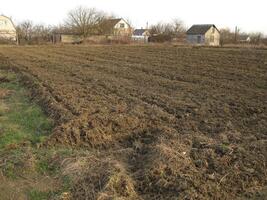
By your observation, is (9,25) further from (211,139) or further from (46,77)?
(211,139)

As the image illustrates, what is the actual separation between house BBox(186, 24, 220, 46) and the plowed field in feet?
179

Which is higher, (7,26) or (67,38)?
(7,26)

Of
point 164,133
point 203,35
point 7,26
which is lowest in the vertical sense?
point 164,133

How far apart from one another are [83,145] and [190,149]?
2.09 meters

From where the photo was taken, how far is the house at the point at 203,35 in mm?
67481

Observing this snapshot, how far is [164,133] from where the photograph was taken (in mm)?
7348

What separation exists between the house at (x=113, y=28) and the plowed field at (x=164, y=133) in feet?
177

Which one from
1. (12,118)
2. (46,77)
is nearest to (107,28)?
(46,77)

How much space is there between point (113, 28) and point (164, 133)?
211ft

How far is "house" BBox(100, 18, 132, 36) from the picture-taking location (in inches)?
2653

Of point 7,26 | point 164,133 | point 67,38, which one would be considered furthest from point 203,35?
point 164,133

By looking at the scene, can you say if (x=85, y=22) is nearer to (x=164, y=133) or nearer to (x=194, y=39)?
(x=194, y=39)

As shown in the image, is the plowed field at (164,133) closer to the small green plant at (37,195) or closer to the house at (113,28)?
the small green plant at (37,195)

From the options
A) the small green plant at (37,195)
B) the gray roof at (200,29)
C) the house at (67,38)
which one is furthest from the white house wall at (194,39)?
the small green plant at (37,195)
